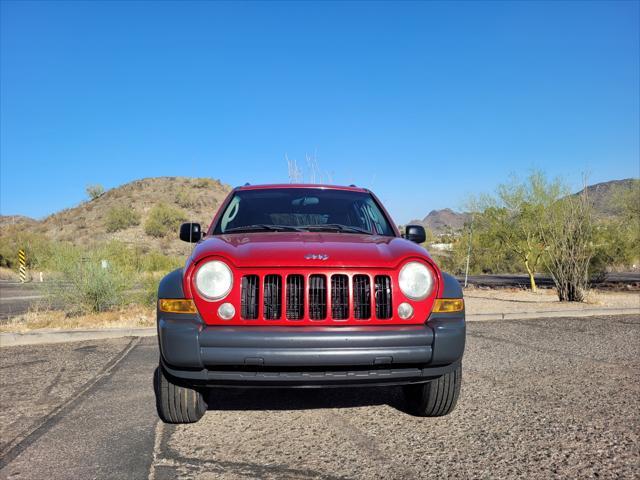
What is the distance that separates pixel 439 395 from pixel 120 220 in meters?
49.2

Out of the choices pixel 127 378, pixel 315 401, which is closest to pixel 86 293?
pixel 127 378

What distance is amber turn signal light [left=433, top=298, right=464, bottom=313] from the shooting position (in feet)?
11.5

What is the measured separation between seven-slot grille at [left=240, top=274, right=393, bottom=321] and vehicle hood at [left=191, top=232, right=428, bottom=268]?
93mm

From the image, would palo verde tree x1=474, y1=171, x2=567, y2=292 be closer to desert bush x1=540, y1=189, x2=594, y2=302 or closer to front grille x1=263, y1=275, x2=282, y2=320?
desert bush x1=540, y1=189, x2=594, y2=302

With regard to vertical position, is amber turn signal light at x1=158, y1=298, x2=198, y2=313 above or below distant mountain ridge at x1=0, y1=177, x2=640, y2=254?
below

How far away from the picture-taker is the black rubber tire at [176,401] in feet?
12.0

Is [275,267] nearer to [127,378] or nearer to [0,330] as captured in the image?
[127,378]

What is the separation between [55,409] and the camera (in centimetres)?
437

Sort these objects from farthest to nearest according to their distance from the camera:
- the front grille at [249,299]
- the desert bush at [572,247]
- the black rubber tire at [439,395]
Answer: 1. the desert bush at [572,247]
2. the black rubber tire at [439,395]
3. the front grille at [249,299]

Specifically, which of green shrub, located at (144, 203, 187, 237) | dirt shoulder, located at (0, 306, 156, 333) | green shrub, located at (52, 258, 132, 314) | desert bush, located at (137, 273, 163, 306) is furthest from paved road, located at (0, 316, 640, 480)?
green shrub, located at (144, 203, 187, 237)

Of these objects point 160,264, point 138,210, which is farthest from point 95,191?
point 160,264

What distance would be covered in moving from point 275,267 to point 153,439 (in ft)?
4.77

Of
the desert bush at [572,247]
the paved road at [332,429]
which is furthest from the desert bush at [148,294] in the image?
the desert bush at [572,247]

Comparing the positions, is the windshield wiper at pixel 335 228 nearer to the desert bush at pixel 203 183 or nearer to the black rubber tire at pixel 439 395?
the black rubber tire at pixel 439 395
